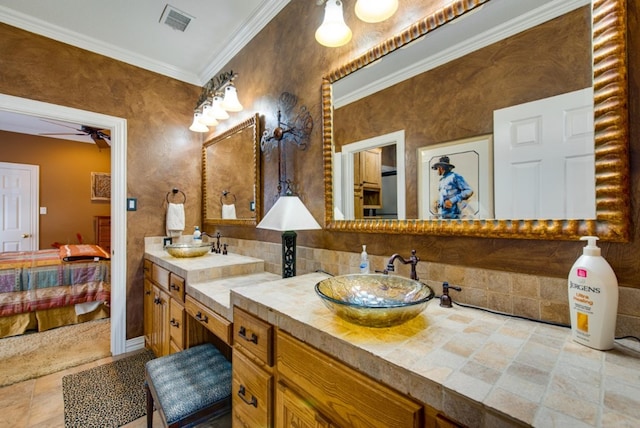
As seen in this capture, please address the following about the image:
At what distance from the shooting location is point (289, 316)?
90 cm

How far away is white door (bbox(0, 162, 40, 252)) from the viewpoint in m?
4.45

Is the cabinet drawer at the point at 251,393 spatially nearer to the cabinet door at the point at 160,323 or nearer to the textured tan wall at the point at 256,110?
the textured tan wall at the point at 256,110

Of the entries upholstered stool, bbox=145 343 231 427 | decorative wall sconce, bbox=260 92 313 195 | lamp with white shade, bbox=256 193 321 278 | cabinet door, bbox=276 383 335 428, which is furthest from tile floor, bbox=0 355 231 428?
decorative wall sconce, bbox=260 92 313 195

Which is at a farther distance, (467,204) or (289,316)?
(467,204)

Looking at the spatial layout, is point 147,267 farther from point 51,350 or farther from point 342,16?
point 342,16

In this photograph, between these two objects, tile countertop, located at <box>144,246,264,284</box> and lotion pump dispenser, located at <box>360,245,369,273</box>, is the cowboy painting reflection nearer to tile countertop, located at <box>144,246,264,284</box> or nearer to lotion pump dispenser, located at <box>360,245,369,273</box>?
lotion pump dispenser, located at <box>360,245,369,273</box>

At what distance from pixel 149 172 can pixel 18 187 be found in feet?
12.3

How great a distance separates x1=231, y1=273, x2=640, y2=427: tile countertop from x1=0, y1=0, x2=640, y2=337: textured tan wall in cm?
23

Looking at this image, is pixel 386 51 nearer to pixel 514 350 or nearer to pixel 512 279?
pixel 512 279

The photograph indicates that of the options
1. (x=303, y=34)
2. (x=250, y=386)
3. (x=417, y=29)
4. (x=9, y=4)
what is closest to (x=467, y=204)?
(x=417, y=29)

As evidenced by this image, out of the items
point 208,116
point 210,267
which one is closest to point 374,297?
point 210,267

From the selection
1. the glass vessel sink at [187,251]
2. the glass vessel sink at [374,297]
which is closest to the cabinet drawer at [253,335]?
the glass vessel sink at [374,297]

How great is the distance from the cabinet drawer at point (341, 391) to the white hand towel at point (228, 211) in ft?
5.39

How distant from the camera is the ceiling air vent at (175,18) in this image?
2.01 meters
